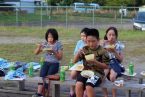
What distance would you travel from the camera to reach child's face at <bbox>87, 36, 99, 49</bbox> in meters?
6.75

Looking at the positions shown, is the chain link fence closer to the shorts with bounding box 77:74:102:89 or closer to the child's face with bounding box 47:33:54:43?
the child's face with bounding box 47:33:54:43

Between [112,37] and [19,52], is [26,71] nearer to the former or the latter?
[112,37]

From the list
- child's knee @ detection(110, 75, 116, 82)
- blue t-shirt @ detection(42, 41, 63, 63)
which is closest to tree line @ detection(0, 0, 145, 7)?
blue t-shirt @ detection(42, 41, 63, 63)

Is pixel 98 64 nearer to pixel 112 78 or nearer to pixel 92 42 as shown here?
pixel 92 42

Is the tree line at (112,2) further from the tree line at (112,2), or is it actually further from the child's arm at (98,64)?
the child's arm at (98,64)

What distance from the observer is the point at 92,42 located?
676 centimetres

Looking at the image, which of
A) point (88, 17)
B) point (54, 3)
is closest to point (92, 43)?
point (88, 17)

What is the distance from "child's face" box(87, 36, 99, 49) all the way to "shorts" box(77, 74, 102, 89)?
1.55ft

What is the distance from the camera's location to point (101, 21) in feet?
120

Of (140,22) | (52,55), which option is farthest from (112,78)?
(140,22)

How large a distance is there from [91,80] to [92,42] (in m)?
0.59

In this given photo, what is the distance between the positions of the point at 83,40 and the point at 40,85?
3.76ft

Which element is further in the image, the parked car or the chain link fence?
the chain link fence

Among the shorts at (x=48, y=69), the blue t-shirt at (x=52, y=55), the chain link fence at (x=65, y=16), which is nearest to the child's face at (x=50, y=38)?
the blue t-shirt at (x=52, y=55)
